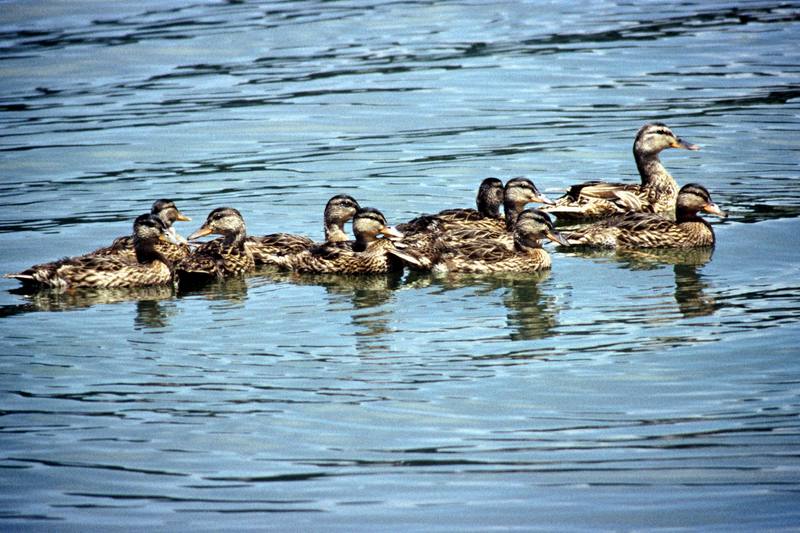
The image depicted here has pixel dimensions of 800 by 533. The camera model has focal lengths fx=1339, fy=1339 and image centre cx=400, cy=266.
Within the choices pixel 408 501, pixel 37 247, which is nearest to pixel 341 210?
pixel 37 247

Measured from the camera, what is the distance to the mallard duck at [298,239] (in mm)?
12359

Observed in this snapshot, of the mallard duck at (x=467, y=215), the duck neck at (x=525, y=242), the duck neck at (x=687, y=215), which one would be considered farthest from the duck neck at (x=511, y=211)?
the duck neck at (x=687, y=215)

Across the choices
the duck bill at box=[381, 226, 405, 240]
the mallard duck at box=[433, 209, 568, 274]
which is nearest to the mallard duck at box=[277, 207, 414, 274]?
the duck bill at box=[381, 226, 405, 240]

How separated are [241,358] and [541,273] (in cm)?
361

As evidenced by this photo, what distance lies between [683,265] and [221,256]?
165 inches

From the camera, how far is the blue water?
7.25 m

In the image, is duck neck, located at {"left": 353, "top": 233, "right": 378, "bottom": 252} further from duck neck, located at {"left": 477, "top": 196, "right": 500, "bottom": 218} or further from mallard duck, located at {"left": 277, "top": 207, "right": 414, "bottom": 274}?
duck neck, located at {"left": 477, "top": 196, "right": 500, "bottom": 218}

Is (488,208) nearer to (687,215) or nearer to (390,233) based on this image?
(390,233)

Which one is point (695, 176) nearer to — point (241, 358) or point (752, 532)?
point (241, 358)

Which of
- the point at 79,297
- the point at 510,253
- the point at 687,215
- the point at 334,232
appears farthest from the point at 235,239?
the point at 687,215

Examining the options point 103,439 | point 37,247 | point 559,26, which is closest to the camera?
point 103,439

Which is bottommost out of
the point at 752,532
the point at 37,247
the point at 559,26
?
the point at 752,532

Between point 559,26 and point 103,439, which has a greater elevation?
point 559,26

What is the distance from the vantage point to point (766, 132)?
16.9 meters
